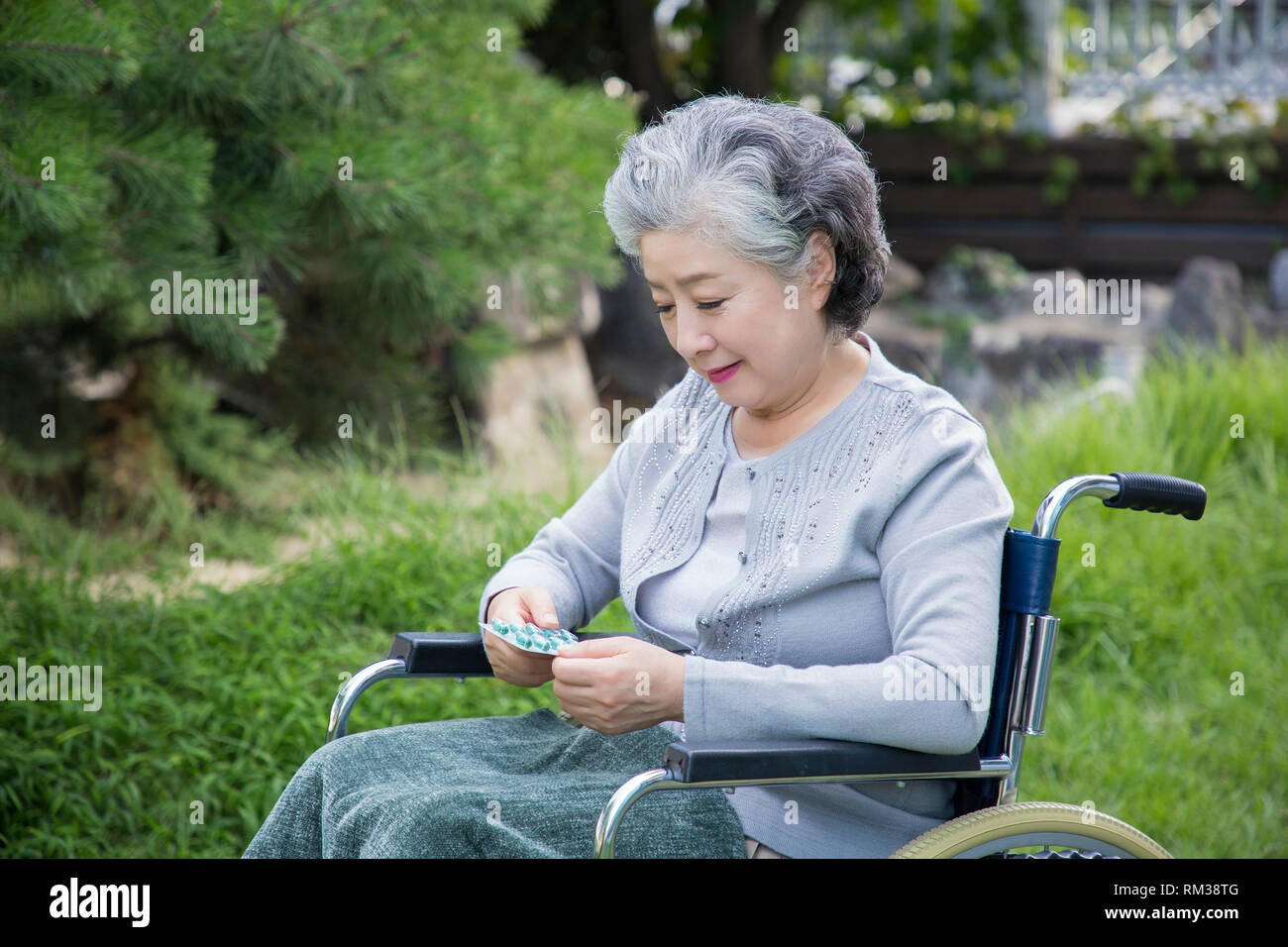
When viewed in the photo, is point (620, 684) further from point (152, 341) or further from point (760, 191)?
point (152, 341)

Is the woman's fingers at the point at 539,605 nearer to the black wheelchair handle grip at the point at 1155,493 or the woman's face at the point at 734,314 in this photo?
the woman's face at the point at 734,314

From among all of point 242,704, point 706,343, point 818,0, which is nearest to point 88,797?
point 242,704

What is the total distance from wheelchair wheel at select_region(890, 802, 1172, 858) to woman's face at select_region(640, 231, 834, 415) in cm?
60

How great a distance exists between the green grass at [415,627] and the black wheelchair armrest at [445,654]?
97cm

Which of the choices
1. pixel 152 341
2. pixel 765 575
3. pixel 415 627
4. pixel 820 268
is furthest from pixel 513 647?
pixel 152 341

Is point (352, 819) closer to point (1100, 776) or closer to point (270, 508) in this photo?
point (1100, 776)

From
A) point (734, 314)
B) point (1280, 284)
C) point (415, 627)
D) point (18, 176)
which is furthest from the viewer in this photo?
point (1280, 284)

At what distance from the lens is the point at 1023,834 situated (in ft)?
4.86

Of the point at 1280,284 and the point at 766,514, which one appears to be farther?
the point at 1280,284

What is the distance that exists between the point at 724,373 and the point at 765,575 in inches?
10.8

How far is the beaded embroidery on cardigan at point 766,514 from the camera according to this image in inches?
62.7

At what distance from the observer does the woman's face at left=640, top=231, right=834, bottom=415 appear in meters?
1.59

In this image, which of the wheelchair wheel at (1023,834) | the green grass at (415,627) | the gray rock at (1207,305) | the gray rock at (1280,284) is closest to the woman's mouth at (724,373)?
the wheelchair wheel at (1023,834)

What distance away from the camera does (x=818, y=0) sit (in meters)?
7.91
